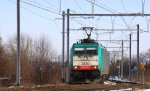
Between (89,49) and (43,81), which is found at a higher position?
(89,49)

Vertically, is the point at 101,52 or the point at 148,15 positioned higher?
the point at 148,15

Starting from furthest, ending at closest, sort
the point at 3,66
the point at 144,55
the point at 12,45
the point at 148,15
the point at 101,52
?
the point at 144,55, the point at 12,45, the point at 3,66, the point at 101,52, the point at 148,15

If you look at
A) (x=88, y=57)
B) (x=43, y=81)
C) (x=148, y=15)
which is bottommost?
(x=43, y=81)

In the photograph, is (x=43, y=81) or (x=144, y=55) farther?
(x=144, y=55)

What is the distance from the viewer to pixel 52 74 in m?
58.2

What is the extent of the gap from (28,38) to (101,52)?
56.2 meters

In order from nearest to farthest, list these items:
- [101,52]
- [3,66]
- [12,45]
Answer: [101,52]
[3,66]
[12,45]

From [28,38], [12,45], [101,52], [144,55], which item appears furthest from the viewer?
[144,55]

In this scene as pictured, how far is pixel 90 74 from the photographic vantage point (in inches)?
1457

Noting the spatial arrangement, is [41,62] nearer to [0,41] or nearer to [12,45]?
[0,41]

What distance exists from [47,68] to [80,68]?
22420mm

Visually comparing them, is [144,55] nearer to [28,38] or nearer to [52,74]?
[28,38]

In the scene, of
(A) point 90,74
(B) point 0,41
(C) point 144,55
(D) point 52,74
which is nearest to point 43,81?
(D) point 52,74

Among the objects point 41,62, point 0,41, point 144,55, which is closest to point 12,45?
point 0,41
